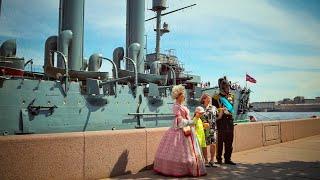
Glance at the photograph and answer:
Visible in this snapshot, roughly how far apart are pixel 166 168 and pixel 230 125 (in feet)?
6.88

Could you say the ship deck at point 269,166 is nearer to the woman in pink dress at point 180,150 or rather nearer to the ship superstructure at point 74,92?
the woman in pink dress at point 180,150

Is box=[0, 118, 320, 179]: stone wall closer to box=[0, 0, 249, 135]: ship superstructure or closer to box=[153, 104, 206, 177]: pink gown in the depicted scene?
box=[153, 104, 206, 177]: pink gown

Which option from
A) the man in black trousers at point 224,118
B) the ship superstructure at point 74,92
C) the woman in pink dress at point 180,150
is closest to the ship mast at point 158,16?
the ship superstructure at point 74,92

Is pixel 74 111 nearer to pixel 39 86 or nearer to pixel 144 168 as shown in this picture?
pixel 39 86

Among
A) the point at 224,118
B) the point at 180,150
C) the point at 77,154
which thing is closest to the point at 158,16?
the point at 224,118

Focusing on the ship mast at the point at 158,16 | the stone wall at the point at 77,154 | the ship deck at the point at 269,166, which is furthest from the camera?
the ship mast at the point at 158,16

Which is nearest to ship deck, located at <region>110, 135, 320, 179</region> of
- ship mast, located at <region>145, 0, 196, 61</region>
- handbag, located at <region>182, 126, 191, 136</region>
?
handbag, located at <region>182, 126, 191, 136</region>

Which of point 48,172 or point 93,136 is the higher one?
point 93,136

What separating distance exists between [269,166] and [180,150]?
2491 millimetres

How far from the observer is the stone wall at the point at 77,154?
169 inches

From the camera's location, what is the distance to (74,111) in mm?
15547

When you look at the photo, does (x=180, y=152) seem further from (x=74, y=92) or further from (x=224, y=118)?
(x=74, y=92)

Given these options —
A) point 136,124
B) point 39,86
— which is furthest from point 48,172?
point 136,124

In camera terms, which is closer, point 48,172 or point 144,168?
point 48,172
